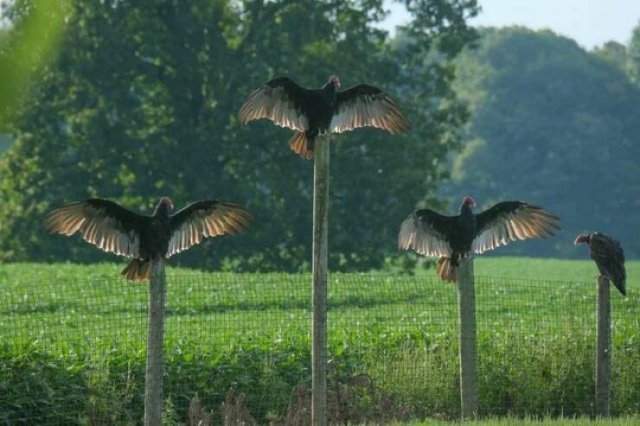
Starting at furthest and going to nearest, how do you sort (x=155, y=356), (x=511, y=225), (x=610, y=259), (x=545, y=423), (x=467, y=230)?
(x=610, y=259)
(x=511, y=225)
(x=467, y=230)
(x=545, y=423)
(x=155, y=356)

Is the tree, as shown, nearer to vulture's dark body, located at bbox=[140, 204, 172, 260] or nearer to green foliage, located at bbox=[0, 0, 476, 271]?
green foliage, located at bbox=[0, 0, 476, 271]

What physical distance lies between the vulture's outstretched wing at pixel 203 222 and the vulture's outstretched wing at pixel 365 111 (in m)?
0.93

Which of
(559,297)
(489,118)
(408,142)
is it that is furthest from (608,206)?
(559,297)

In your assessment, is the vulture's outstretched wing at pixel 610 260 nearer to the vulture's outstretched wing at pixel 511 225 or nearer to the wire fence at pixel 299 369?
the wire fence at pixel 299 369

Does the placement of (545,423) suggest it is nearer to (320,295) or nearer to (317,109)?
(320,295)

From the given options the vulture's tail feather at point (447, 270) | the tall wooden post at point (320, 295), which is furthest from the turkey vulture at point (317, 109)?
the vulture's tail feather at point (447, 270)

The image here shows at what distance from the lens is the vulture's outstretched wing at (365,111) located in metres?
10.5

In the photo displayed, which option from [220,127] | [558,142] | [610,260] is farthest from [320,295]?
[558,142]

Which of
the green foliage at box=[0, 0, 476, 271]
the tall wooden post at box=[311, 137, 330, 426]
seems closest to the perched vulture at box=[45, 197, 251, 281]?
the tall wooden post at box=[311, 137, 330, 426]

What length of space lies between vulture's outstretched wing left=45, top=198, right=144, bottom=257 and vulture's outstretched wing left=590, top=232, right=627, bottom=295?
5133 millimetres

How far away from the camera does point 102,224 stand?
9945mm

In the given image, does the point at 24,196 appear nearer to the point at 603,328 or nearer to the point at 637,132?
the point at 603,328

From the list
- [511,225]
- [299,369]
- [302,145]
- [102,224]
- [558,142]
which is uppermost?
[558,142]

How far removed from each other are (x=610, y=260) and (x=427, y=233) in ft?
8.27
